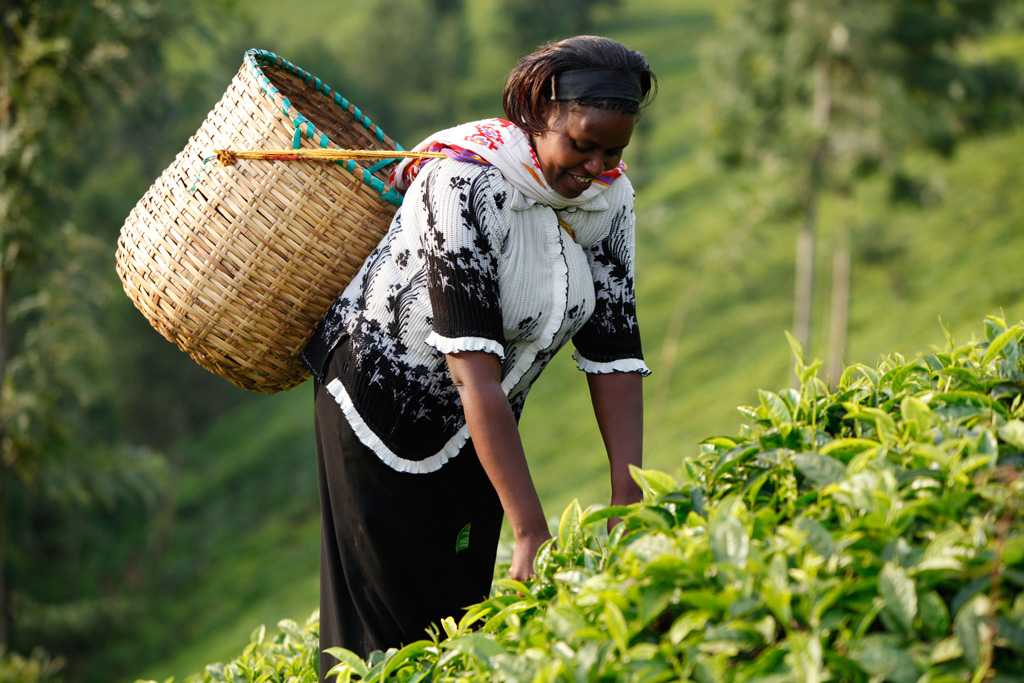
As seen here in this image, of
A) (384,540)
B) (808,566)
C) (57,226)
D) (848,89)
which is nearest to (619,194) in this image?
(384,540)

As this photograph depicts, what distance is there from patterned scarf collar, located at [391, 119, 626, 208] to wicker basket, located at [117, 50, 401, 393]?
0.30 meters

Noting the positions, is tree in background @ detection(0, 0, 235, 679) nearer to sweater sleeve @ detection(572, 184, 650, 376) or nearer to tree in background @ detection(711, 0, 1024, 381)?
sweater sleeve @ detection(572, 184, 650, 376)

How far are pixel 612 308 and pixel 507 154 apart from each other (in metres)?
0.47

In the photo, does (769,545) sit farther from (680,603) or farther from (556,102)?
(556,102)

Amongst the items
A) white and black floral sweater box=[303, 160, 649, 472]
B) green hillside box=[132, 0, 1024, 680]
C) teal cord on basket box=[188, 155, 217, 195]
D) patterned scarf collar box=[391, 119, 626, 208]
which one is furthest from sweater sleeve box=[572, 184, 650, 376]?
green hillside box=[132, 0, 1024, 680]

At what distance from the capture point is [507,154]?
1.90 meters

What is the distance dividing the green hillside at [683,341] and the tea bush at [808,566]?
948 centimetres

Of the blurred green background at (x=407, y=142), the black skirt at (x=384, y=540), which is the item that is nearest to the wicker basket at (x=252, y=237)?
the black skirt at (x=384, y=540)

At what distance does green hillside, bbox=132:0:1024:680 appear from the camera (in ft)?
46.7

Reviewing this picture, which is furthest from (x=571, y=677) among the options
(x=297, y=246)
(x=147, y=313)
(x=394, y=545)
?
(x=147, y=313)

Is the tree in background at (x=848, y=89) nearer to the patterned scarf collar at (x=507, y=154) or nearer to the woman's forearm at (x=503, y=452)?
the patterned scarf collar at (x=507, y=154)

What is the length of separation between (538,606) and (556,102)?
96 cm

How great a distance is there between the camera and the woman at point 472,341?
5.99 ft

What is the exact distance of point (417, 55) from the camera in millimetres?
30484
